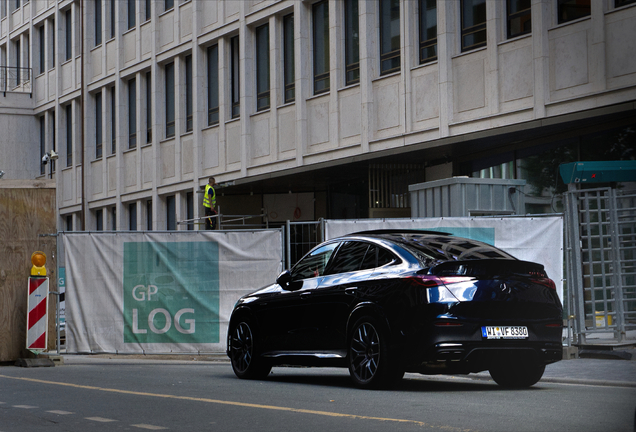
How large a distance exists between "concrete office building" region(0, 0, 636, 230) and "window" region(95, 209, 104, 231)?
285 mm

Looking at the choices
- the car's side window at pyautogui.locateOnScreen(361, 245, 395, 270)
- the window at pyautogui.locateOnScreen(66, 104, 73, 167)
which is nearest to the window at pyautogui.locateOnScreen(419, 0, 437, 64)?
the car's side window at pyautogui.locateOnScreen(361, 245, 395, 270)

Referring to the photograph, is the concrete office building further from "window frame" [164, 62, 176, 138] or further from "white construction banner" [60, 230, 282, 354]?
"white construction banner" [60, 230, 282, 354]

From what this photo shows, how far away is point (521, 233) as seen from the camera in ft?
48.8

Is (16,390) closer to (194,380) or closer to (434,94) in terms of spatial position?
(194,380)

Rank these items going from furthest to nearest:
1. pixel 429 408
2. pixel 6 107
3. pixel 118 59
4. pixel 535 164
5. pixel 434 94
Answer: pixel 6 107 → pixel 118 59 → pixel 434 94 → pixel 535 164 → pixel 429 408

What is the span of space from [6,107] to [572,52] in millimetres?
33981

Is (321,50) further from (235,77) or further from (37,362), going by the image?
(37,362)

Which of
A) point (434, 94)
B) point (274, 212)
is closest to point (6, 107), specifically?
point (274, 212)

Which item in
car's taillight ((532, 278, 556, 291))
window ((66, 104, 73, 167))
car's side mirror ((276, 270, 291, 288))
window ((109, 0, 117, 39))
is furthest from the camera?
window ((66, 104, 73, 167))

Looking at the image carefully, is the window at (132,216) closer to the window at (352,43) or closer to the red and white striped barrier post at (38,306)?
the window at (352,43)

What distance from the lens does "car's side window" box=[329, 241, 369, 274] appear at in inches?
440

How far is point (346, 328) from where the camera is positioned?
1083cm

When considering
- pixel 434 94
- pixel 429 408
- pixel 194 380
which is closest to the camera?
pixel 429 408

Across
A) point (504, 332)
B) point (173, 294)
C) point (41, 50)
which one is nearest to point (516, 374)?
point (504, 332)
